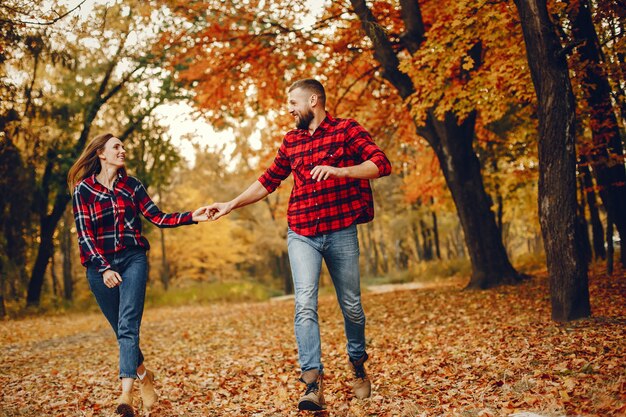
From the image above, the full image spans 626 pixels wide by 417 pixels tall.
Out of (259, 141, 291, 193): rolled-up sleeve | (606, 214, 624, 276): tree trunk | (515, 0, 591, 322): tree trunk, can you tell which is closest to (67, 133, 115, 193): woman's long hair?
(259, 141, 291, 193): rolled-up sleeve

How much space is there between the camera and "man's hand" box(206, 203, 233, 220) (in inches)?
167

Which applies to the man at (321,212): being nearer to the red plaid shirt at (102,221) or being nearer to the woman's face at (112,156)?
the red plaid shirt at (102,221)

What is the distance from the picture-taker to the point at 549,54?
231 inches

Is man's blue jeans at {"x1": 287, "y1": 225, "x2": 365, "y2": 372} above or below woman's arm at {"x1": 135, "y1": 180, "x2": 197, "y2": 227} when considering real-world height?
below

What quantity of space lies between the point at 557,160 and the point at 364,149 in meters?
3.28

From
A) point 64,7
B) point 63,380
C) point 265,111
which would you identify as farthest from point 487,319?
point 265,111

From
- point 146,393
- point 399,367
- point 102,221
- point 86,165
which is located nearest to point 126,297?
Answer: point 102,221

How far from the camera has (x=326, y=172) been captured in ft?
11.1

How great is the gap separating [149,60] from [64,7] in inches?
463

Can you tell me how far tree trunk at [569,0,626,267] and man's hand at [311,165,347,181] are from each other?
6.42 metres

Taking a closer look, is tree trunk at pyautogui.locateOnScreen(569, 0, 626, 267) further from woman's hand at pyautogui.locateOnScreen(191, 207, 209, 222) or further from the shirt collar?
the shirt collar

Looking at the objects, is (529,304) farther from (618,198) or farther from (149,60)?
(149,60)

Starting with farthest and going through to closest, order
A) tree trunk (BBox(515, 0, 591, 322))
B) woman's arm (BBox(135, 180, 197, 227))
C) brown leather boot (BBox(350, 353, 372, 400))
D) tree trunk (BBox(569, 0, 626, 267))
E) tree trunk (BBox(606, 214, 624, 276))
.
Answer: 1. tree trunk (BBox(606, 214, 624, 276))
2. tree trunk (BBox(569, 0, 626, 267))
3. tree trunk (BBox(515, 0, 591, 322))
4. woman's arm (BBox(135, 180, 197, 227))
5. brown leather boot (BBox(350, 353, 372, 400))

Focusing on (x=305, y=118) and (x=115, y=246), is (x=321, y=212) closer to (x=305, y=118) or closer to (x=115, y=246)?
(x=305, y=118)
